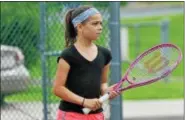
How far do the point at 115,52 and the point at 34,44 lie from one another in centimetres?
190

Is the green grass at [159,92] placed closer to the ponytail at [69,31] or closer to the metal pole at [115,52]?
the metal pole at [115,52]

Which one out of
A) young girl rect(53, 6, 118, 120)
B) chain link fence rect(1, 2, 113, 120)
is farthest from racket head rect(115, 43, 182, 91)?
chain link fence rect(1, 2, 113, 120)

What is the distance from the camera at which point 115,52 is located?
6.68 meters

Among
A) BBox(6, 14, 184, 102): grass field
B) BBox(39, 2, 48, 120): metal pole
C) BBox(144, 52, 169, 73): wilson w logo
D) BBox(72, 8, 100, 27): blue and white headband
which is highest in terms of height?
BBox(72, 8, 100, 27): blue and white headband

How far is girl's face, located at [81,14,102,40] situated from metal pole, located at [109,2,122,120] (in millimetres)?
1171

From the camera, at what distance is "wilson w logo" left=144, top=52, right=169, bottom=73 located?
5766 millimetres

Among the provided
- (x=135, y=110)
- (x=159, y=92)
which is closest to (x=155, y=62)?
(x=135, y=110)

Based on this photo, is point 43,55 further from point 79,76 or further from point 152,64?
point 79,76

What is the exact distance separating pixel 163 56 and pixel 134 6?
124 feet

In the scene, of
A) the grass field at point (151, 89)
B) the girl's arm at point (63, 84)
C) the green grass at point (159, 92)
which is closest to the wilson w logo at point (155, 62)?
the girl's arm at point (63, 84)

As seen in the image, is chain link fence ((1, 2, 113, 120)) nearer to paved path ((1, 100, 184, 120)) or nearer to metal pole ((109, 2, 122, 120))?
paved path ((1, 100, 184, 120))

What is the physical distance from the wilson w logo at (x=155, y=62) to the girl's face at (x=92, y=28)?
541 millimetres

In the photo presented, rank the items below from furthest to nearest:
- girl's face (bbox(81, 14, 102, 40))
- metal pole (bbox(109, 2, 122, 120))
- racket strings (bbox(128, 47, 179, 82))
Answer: metal pole (bbox(109, 2, 122, 120))
racket strings (bbox(128, 47, 179, 82))
girl's face (bbox(81, 14, 102, 40))

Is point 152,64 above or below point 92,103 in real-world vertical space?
above
